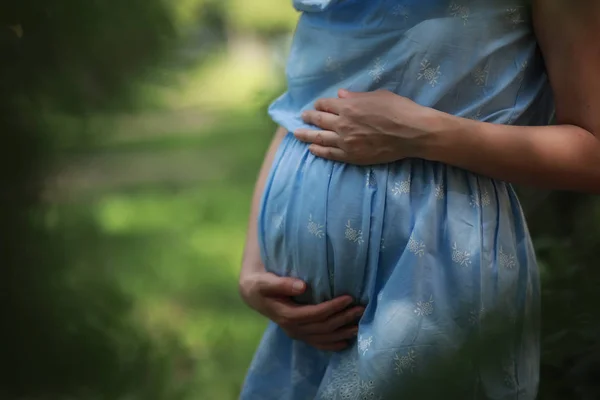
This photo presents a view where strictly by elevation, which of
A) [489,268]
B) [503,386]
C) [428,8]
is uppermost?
[428,8]

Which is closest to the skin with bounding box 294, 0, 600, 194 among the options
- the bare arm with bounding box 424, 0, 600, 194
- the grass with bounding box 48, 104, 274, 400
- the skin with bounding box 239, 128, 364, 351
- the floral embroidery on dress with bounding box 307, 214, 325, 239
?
the bare arm with bounding box 424, 0, 600, 194

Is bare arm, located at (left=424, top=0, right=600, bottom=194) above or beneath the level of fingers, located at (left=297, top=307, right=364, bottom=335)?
above

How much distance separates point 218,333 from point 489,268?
0.45m

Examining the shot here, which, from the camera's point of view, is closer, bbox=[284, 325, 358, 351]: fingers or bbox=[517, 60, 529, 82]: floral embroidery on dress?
bbox=[517, 60, 529, 82]: floral embroidery on dress

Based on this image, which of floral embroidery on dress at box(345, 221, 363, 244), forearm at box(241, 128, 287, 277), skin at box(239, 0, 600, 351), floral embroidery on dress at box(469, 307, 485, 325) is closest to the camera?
floral embroidery on dress at box(469, 307, 485, 325)

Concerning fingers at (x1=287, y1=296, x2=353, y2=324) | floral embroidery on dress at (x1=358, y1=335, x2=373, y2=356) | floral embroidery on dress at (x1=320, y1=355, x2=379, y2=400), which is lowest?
floral embroidery on dress at (x1=320, y1=355, x2=379, y2=400)

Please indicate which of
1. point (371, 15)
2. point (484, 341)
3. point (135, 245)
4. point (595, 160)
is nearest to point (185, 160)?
point (135, 245)

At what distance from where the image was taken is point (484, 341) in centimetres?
59

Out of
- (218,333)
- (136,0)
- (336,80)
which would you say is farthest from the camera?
(336,80)

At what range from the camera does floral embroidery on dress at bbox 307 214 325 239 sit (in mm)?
1002

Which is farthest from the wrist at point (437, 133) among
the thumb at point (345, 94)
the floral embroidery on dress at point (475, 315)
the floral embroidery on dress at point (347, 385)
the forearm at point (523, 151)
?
the floral embroidery on dress at point (347, 385)

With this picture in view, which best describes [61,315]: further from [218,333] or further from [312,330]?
[312,330]

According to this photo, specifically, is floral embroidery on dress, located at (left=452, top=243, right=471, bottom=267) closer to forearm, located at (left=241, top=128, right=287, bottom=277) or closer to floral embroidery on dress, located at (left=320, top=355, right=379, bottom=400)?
floral embroidery on dress, located at (left=320, top=355, right=379, bottom=400)

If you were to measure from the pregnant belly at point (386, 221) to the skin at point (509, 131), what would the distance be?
28mm
